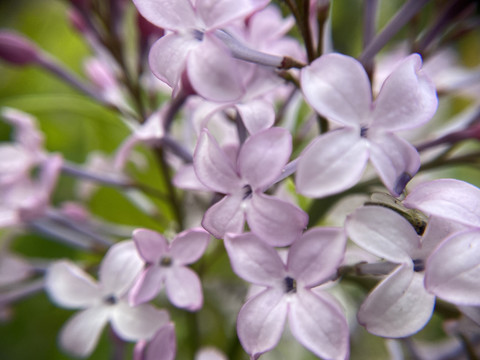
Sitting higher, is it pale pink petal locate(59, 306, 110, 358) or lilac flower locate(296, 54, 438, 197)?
lilac flower locate(296, 54, 438, 197)

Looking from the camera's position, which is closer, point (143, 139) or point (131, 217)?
point (143, 139)

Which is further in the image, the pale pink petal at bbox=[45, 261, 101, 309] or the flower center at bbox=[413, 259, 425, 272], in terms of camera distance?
the pale pink petal at bbox=[45, 261, 101, 309]

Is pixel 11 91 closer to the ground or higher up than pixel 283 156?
closer to the ground

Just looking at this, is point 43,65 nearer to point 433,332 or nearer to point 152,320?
point 152,320

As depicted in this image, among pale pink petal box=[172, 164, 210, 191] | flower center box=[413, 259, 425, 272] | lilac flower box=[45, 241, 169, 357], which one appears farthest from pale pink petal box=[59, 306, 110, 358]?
flower center box=[413, 259, 425, 272]

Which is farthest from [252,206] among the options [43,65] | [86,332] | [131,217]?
[131,217]

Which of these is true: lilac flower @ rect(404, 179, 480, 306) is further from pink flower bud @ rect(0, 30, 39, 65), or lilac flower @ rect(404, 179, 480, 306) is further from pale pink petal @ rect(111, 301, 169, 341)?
pink flower bud @ rect(0, 30, 39, 65)
